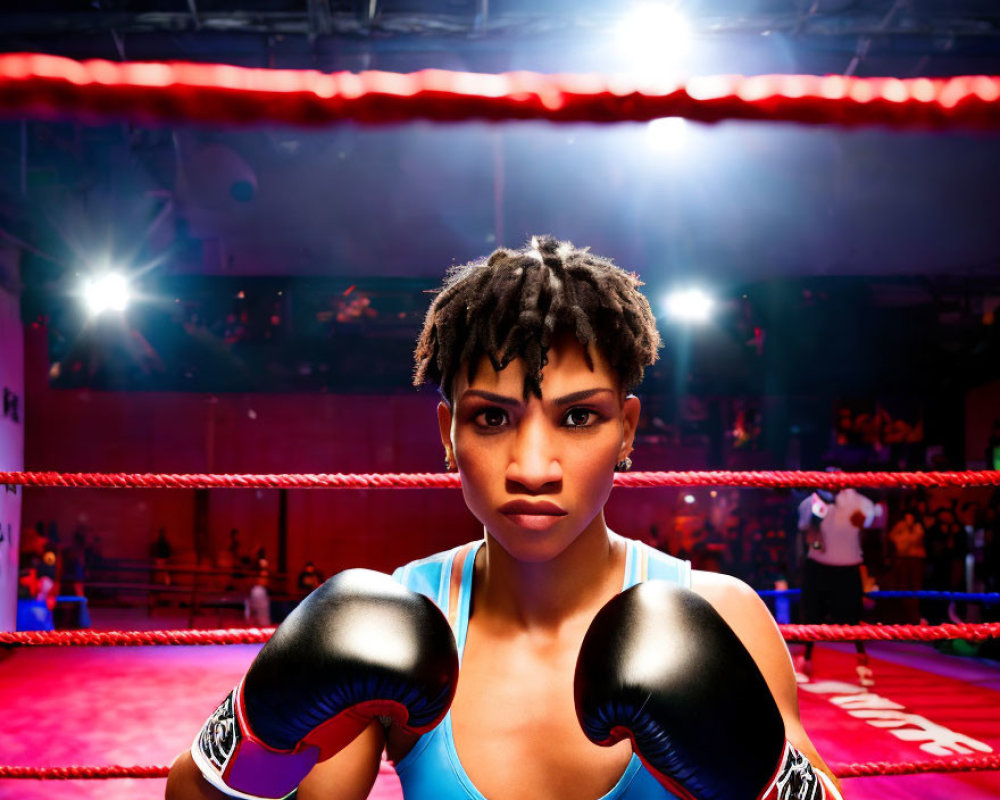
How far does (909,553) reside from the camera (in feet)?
24.1

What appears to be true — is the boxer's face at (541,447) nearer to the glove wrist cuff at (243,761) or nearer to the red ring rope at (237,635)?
the glove wrist cuff at (243,761)

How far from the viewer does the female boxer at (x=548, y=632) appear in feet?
2.30

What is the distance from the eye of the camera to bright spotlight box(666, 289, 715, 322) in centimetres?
813

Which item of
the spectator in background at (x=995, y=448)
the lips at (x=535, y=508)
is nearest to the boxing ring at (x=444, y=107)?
the lips at (x=535, y=508)

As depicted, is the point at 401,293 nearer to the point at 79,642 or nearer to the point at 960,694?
the point at 960,694

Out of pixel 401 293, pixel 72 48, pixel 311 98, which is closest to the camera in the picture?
pixel 311 98

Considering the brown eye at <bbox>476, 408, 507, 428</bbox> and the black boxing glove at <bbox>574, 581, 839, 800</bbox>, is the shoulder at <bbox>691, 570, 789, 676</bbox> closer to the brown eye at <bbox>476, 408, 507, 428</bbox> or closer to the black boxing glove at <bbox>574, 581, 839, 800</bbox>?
the black boxing glove at <bbox>574, 581, 839, 800</bbox>

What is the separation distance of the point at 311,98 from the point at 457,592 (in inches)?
24.9

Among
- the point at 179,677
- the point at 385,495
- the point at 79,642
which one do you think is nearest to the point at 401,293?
the point at 385,495

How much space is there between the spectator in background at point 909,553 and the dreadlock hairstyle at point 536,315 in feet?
24.6

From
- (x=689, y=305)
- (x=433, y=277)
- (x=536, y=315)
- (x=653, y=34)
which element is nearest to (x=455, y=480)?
(x=536, y=315)

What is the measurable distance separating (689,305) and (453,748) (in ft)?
25.9

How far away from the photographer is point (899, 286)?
7797 millimetres

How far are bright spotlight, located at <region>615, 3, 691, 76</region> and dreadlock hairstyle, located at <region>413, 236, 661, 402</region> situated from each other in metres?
4.79
